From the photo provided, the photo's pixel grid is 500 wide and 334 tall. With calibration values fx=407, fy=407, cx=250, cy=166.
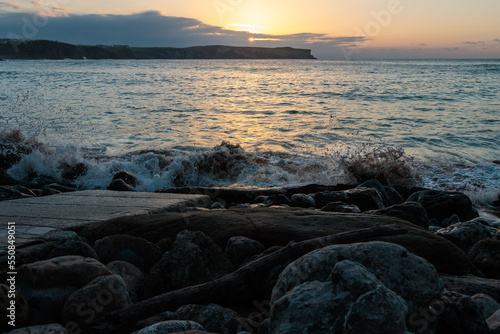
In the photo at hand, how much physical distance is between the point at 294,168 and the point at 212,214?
19.1 feet

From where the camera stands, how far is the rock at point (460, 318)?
2.15 metres

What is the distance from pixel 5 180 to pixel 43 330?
6.93 m

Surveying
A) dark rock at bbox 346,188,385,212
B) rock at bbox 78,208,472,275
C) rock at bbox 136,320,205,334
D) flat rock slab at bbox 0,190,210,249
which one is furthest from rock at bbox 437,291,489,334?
dark rock at bbox 346,188,385,212

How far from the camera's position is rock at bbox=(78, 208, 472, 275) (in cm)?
323

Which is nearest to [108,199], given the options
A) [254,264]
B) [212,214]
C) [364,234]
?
[212,214]

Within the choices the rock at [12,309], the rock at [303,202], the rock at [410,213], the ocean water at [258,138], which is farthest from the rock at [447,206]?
the rock at [12,309]

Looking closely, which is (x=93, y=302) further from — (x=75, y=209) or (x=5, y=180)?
(x=5, y=180)

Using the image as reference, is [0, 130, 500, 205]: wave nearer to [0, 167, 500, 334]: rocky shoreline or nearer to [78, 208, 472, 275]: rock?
[78, 208, 472, 275]: rock

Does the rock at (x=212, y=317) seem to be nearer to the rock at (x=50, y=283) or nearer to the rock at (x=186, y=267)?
the rock at (x=186, y=267)

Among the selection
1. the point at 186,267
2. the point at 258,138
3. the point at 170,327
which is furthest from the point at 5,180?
the point at 170,327

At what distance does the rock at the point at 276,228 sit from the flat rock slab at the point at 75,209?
→ 0.35 meters

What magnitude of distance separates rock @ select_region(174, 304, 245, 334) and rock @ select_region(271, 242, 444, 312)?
0.33 metres

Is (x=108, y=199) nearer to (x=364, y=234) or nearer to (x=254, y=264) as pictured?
(x=254, y=264)

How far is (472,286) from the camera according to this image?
2.91 m
